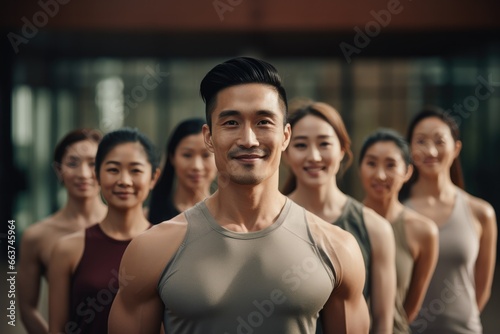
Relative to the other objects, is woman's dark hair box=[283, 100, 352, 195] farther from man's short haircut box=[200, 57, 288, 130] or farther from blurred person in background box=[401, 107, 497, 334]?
man's short haircut box=[200, 57, 288, 130]

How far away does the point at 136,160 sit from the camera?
460 centimetres

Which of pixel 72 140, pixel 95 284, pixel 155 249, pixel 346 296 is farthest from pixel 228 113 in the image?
pixel 72 140

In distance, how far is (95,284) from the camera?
4414 mm

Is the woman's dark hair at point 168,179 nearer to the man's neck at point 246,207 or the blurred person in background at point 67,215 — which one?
the blurred person in background at point 67,215

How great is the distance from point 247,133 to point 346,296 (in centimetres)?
85

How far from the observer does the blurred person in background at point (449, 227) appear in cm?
564

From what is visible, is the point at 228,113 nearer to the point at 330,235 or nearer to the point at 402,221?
the point at 330,235

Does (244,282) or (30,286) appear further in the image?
(30,286)

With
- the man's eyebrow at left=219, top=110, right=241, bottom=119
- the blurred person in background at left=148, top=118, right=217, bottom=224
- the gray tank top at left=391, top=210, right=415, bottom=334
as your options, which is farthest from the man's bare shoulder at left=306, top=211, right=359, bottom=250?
the blurred person in background at left=148, top=118, right=217, bottom=224

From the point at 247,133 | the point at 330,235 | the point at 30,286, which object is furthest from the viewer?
the point at 30,286

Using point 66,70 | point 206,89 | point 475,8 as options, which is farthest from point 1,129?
point 206,89

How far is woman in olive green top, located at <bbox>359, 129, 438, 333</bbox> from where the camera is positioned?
17.6 ft

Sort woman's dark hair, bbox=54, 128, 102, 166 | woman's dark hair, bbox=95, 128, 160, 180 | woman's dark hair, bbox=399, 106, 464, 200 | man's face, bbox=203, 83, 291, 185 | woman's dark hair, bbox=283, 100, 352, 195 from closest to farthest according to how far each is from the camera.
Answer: man's face, bbox=203, 83, 291, 185 < woman's dark hair, bbox=95, 128, 160, 180 < woman's dark hair, bbox=283, 100, 352, 195 < woman's dark hair, bbox=54, 128, 102, 166 < woman's dark hair, bbox=399, 106, 464, 200

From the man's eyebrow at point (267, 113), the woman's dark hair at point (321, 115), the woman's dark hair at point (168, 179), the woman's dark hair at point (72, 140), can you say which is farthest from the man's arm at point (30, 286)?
the man's eyebrow at point (267, 113)
